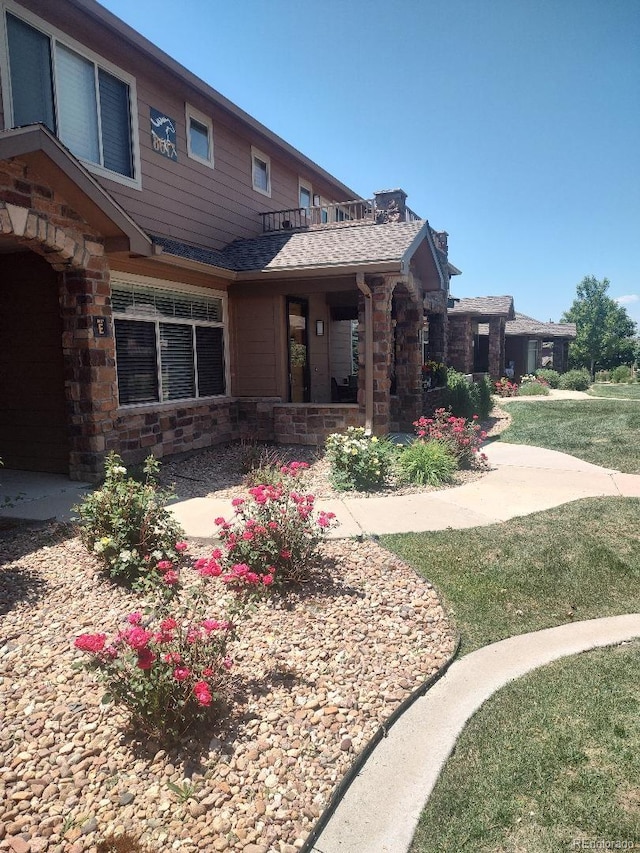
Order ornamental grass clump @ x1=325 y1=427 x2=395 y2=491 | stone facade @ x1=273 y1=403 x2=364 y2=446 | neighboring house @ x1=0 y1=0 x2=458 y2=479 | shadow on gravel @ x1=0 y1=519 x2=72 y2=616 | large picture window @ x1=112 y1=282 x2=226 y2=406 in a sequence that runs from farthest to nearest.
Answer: stone facade @ x1=273 y1=403 x2=364 y2=446
large picture window @ x1=112 y1=282 x2=226 y2=406
ornamental grass clump @ x1=325 y1=427 x2=395 y2=491
neighboring house @ x1=0 y1=0 x2=458 y2=479
shadow on gravel @ x1=0 y1=519 x2=72 y2=616

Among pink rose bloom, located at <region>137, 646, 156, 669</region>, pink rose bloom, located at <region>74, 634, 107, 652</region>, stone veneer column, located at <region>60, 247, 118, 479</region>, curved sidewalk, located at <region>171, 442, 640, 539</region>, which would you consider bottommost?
curved sidewalk, located at <region>171, 442, 640, 539</region>

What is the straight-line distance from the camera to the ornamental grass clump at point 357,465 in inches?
298

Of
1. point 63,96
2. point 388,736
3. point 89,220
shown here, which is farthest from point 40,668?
point 63,96

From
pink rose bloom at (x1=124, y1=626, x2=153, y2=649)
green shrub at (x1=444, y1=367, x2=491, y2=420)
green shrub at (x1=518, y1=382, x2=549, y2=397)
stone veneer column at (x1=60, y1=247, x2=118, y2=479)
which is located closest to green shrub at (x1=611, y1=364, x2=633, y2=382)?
green shrub at (x1=518, y1=382, x2=549, y2=397)

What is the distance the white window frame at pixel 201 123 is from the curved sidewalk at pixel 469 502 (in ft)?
23.0

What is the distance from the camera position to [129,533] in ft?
14.9

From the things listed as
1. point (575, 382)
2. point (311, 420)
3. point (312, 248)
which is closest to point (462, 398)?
point (311, 420)

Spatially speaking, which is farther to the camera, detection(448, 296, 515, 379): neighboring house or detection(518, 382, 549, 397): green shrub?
detection(518, 382, 549, 397): green shrub

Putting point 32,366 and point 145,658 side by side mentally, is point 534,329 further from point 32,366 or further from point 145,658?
point 145,658

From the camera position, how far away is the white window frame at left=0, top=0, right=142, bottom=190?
6.75 meters

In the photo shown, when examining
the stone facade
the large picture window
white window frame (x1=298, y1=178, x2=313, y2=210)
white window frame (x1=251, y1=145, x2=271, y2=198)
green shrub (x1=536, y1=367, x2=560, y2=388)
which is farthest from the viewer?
green shrub (x1=536, y1=367, x2=560, y2=388)

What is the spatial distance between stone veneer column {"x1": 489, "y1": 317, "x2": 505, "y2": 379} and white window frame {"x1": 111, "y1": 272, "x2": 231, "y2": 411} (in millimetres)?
16087

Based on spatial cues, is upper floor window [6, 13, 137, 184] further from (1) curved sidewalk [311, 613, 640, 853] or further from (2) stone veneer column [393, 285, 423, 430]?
(1) curved sidewalk [311, 613, 640, 853]

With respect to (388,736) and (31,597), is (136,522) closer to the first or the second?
(31,597)
